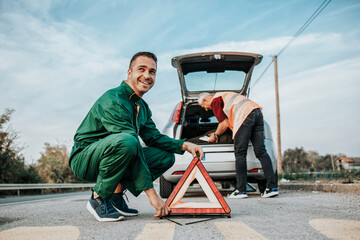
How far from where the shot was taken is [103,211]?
2.91 meters

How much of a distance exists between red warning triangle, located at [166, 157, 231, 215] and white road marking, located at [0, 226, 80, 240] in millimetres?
871

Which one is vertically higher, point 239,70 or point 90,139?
point 239,70

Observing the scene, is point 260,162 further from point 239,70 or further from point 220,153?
point 239,70

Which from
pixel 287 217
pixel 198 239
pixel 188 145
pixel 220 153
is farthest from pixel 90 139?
pixel 220 153

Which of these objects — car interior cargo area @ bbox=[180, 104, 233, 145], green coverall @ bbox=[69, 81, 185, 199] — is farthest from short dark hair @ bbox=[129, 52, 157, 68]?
car interior cargo area @ bbox=[180, 104, 233, 145]

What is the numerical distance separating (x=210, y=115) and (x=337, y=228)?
193 inches

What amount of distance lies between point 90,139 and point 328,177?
310 inches

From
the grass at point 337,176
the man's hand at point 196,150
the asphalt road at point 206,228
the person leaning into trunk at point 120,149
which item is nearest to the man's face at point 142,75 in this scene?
the person leaning into trunk at point 120,149

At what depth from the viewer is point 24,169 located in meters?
15.1

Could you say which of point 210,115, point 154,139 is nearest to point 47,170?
point 210,115

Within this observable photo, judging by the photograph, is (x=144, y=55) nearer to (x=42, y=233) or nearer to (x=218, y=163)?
(x=42, y=233)

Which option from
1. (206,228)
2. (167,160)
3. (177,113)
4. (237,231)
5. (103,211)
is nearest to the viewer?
(237,231)

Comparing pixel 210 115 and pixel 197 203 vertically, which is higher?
pixel 210 115

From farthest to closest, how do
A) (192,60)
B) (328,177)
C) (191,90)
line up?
(328,177) → (191,90) → (192,60)
